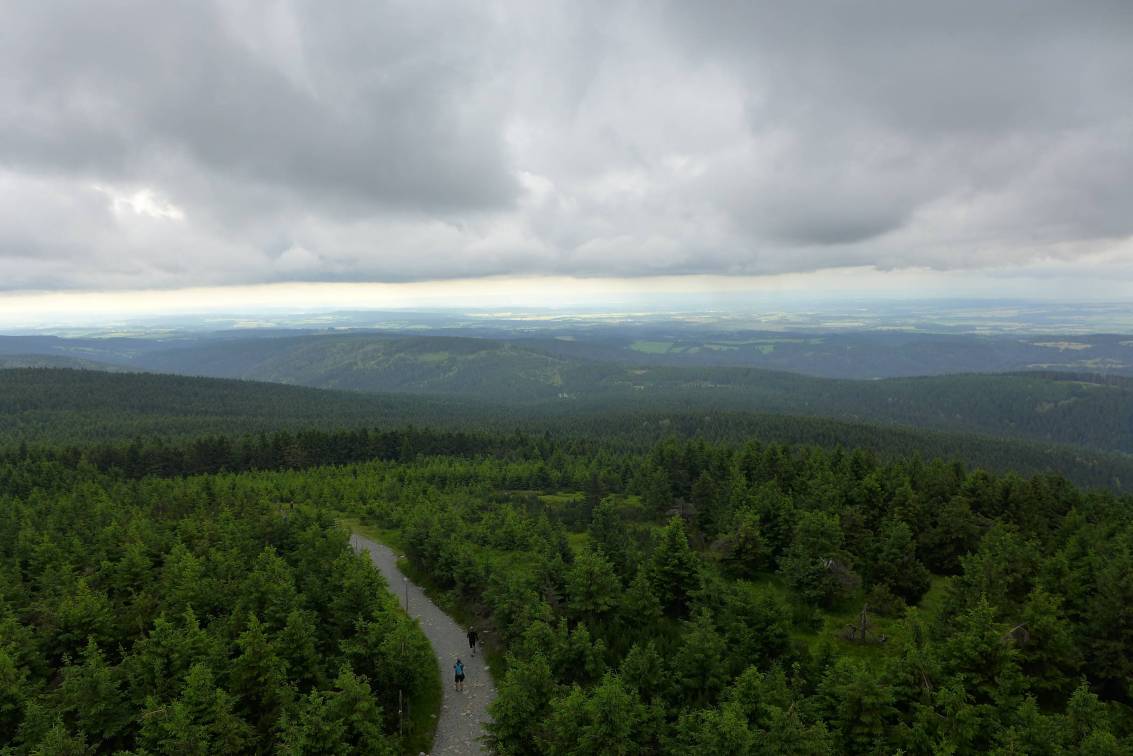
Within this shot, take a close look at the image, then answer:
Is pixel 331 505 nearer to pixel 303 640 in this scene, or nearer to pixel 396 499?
pixel 396 499

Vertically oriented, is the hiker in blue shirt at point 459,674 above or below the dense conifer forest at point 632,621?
below

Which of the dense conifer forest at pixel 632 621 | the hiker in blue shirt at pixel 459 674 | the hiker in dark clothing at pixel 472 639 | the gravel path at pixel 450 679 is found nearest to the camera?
the dense conifer forest at pixel 632 621

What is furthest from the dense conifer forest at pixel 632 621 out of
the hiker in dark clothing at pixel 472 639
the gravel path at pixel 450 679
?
the gravel path at pixel 450 679

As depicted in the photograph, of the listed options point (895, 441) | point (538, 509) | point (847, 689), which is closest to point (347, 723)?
point (847, 689)

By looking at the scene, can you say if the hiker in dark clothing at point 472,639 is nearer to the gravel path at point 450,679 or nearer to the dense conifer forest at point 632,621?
the gravel path at point 450,679

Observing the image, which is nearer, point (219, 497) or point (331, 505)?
point (219, 497)

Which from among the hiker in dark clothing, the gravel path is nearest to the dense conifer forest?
the hiker in dark clothing

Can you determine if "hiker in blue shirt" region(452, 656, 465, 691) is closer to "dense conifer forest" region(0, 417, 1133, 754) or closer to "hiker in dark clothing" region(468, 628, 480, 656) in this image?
"dense conifer forest" region(0, 417, 1133, 754)

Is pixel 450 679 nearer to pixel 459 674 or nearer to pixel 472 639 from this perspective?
pixel 459 674
